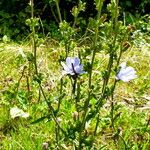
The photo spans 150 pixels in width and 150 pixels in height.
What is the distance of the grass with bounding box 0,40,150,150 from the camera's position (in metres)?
2.47

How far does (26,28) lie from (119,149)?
2970 millimetres

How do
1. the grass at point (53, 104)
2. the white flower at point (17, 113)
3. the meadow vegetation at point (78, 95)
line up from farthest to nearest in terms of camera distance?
the white flower at point (17, 113)
the grass at point (53, 104)
the meadow vegetation at point (78, 95)

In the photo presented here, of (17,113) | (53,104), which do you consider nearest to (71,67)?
(17,113)

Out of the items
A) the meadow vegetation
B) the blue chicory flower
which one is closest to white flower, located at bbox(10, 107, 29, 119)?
the meadow vegetation

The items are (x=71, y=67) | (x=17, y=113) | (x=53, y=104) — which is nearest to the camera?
(x=71, y=67)

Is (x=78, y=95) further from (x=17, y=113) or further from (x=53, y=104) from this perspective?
(x=53, y=104)

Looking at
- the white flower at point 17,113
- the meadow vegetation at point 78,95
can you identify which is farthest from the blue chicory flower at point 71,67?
the white flower at point 17,113

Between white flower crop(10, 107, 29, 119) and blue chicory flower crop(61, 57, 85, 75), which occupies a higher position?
blue chicory flower crop(61, 57, 85, 75)

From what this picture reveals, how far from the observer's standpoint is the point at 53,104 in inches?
117

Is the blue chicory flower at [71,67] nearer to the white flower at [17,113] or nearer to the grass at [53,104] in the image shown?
the grass at [53,104]

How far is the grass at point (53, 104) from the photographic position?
97.3 inches

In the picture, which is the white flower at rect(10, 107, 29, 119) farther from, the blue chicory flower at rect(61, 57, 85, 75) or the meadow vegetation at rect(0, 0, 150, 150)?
the blue chicory flower at rect(61, 57, 85, 75)

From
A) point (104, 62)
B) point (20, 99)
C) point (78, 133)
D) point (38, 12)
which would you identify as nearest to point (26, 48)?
point (104, 62)

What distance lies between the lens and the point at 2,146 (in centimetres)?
249
